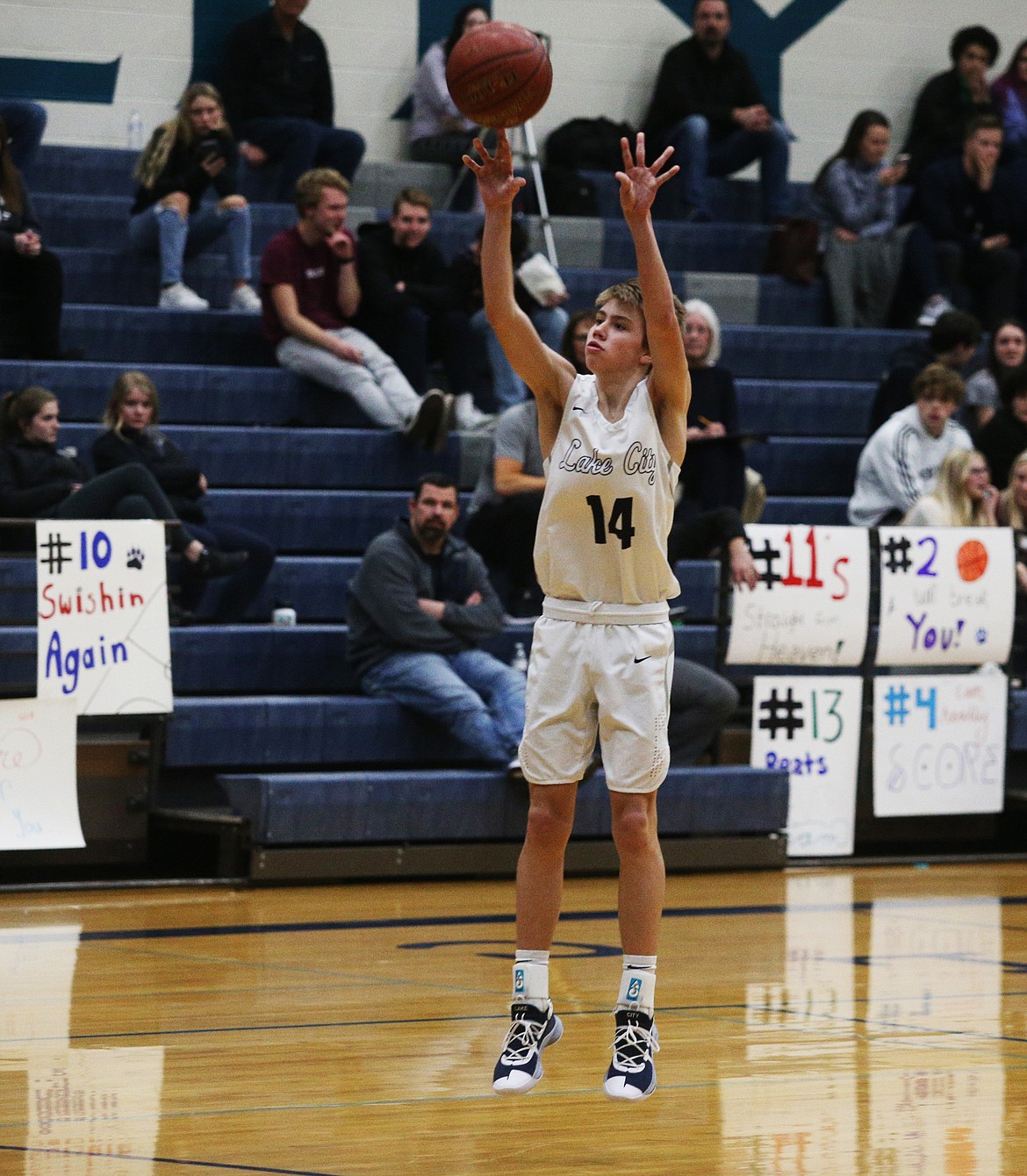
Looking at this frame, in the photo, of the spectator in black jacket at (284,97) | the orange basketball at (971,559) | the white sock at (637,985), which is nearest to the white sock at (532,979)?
the white sock at (637,985)

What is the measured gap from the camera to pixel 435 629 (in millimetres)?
7676

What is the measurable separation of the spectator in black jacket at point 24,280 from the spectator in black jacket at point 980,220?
16.5 feet

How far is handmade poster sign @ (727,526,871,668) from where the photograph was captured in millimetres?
8172

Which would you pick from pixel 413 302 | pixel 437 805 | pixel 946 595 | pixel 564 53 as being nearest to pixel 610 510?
pixel 437 805

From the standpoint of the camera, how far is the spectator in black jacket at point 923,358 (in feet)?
32.6

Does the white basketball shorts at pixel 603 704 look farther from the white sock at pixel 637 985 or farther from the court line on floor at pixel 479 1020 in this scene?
the court line on floor at pixel 479 1020

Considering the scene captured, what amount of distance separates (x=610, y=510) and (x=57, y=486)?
411 centimetres

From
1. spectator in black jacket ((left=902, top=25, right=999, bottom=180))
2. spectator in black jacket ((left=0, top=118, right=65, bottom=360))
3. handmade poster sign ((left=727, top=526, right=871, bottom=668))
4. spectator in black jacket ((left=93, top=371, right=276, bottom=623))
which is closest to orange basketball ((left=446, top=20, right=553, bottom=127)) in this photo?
spectator in black jacket ((left=93, top=371, right=276, bottom=623))

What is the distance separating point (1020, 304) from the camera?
11.3 meters

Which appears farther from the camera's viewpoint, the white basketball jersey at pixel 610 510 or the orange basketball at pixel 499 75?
the orange basketball at pixel 499 75

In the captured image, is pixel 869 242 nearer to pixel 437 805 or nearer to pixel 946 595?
pixel 946 595

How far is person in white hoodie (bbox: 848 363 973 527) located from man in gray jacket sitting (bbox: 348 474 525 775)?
2.31m

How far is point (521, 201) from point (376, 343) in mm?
2225

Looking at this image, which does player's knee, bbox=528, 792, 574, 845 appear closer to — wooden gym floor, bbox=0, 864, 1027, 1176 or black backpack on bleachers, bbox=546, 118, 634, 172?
wooden gym floor, bbox=0, 864, 1027, 1176
